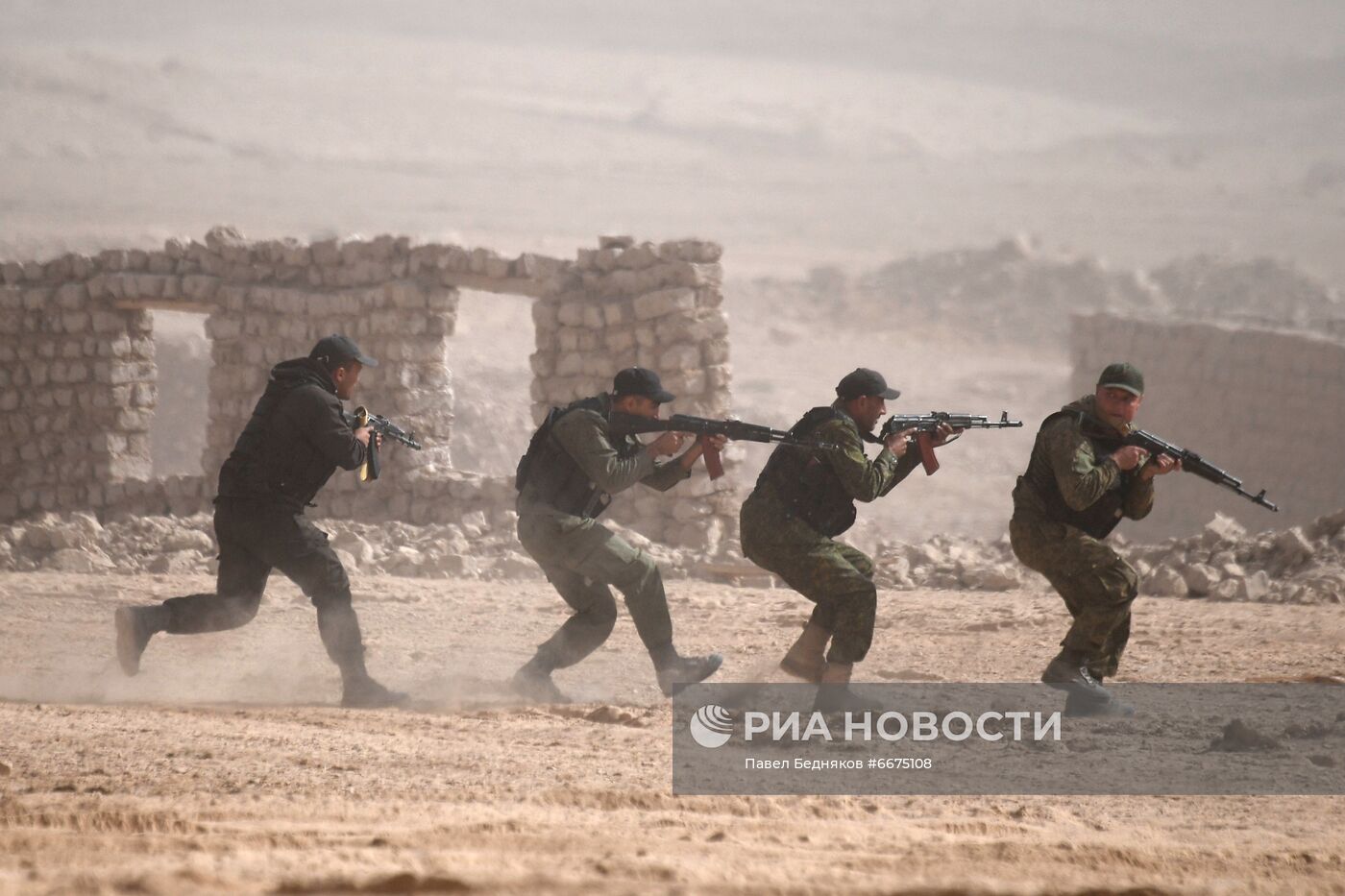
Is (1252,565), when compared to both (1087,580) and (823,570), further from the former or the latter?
(823,570)

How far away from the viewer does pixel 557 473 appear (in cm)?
676

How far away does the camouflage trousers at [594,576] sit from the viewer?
6609mm

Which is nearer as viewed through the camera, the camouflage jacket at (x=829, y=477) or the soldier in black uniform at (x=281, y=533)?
the camouflage jacket at (x=829, y=477)

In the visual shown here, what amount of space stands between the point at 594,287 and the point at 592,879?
8.36 m

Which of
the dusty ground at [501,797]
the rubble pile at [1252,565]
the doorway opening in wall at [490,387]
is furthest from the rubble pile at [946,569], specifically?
the doorway opening in wall at [490,387]

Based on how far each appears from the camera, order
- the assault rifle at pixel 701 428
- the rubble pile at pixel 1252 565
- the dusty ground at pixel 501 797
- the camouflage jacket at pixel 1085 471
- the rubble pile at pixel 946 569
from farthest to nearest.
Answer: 1. the rubble pile at pixel 946 569
2. the rubble pile at pixel 1252 565
3. the assault rifle at pixel 701 428
4. the camouflage jacket at pixel 1085 471
5. the dusty ground at pixel 501 797

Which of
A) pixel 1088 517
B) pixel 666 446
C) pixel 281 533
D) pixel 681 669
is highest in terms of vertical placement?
pixel 666 446

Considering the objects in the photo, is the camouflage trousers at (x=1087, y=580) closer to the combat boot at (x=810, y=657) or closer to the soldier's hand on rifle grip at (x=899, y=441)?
the soldier's hand on rifle grip at (x=899, y=441)

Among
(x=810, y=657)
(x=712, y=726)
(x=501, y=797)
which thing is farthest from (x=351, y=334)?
(x=501, y=797)

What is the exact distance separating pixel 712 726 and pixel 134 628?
2.39m

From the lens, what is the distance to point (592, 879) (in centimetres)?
393

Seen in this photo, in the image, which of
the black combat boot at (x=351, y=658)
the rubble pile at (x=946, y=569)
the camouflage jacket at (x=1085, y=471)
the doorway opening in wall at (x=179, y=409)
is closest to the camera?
the camouflage jacket at (x=1085, y=471)

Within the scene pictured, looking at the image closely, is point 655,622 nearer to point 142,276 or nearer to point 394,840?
point 394,840

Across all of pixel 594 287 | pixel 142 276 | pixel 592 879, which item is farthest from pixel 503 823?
pixel 142 276
